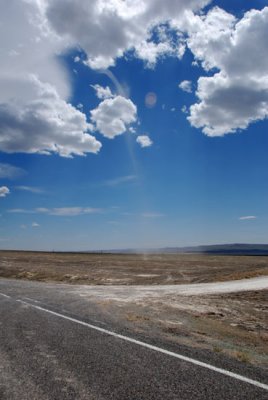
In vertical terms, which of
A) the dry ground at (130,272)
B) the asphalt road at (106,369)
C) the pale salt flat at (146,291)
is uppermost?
the dry ground at (130,272)

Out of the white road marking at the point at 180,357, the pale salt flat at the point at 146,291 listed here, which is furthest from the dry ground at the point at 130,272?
the white road marking at the point at 180,357

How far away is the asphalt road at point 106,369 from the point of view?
577 cm

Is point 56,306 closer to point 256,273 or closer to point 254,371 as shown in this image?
point 254,371

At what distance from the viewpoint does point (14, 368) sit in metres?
7.02

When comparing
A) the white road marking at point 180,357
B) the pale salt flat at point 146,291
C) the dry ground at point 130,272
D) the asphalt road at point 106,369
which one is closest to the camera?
the asphalt road at point 106,369

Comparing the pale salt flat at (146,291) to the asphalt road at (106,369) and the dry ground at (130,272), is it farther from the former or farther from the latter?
the asphalt road at (106,369)

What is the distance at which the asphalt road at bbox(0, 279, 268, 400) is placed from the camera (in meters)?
5.77

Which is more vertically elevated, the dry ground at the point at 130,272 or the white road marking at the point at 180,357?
the dry ground at the point at 130,272

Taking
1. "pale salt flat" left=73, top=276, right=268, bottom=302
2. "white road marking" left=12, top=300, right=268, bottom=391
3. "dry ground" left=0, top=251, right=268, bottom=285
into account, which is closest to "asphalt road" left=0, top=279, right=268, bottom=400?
"white road marking" left=12, top=300, right=268, bottom=391

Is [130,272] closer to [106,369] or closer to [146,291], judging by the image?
[146,291]

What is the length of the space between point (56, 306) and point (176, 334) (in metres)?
7.31

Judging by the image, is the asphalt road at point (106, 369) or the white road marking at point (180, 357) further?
the white road marking at point (180, 357)

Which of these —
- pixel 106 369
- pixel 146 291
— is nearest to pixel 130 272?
pixel 146 291

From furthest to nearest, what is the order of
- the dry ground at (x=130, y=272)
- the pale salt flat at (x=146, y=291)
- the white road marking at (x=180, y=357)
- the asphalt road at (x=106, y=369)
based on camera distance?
the dry ground at (x=130, y=272) < the pale salt flat at (x=146, y=291) < the white road marking at (x=180, y=357) < the asphalt road at (x=106, y=369)
